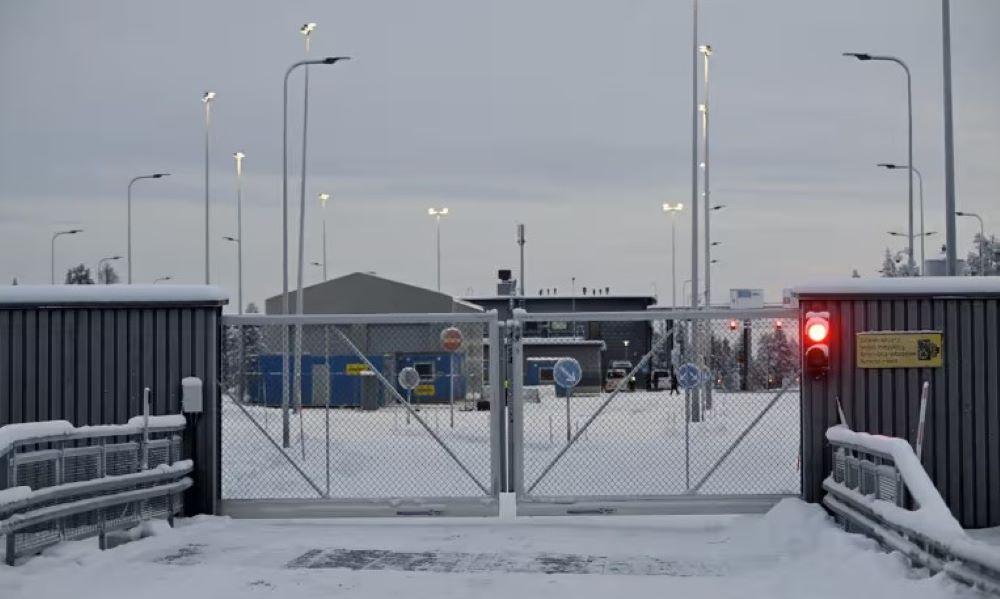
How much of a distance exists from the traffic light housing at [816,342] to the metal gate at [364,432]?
3.49 m

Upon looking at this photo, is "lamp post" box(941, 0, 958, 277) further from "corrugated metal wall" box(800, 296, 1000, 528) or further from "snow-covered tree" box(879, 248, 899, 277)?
"snow-covered tree" box(879, 248, 899, 277)

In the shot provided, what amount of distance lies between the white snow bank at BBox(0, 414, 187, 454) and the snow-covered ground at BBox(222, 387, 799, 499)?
110 centimetres

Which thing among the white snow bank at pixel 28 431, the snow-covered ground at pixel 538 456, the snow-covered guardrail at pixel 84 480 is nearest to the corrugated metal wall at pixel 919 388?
the snow-covered ground at pixel 538 456

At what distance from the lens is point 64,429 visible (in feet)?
39.7

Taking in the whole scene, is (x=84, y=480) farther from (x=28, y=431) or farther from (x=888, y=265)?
(x=888, y=265)

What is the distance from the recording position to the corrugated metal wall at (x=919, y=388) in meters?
14.9

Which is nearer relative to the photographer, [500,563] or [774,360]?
[500,563]

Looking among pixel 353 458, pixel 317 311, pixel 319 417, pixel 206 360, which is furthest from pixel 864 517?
pixel 317 311

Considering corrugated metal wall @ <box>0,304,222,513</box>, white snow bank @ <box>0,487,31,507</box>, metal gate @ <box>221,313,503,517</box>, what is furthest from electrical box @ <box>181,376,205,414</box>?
white snow bank @ <box>0,487,31,507</box>

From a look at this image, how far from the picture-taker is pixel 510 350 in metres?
15.0

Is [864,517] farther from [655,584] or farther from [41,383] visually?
[41,383]

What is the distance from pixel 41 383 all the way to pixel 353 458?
5.29 m

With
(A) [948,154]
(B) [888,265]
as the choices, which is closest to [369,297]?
(A) [948,154]

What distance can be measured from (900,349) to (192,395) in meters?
8.09
